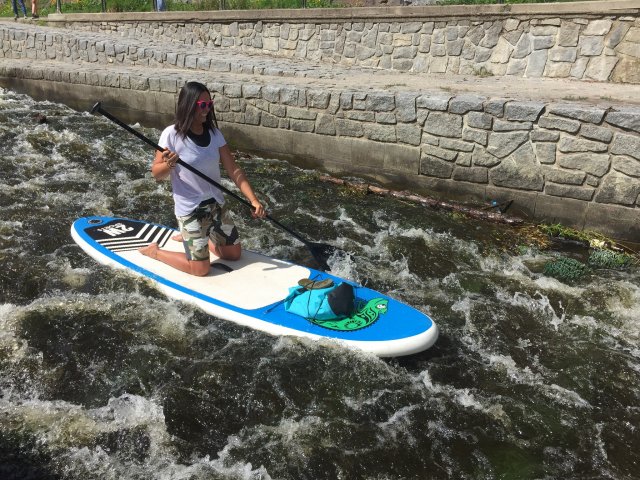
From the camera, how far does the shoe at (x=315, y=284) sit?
404 centimetres

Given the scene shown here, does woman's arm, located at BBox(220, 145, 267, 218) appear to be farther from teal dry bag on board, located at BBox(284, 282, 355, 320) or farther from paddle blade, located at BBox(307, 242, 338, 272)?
paddle blade, located at BBox(307, 242, 338, 272)

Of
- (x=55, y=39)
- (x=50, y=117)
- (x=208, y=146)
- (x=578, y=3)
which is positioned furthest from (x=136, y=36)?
(x=208, y=146)

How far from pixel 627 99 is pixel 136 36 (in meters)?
11.7

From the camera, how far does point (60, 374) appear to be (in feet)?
11.7

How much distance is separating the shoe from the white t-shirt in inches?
36.3

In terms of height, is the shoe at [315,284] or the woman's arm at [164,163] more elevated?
the woman's arm at [164,163]

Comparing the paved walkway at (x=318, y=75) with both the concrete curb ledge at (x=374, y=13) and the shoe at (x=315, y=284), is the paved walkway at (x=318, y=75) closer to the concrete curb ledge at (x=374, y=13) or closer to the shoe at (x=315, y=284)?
the concrete curb ledge at (x=374, y=13)

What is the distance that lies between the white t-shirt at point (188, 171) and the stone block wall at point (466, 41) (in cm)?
666

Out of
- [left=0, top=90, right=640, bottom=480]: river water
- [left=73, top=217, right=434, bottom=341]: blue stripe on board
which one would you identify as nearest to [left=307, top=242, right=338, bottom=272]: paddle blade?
[left=0, top=90, right=640, bottom=480]: river water

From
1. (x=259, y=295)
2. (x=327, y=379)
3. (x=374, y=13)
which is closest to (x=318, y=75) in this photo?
(x=374, y=13)

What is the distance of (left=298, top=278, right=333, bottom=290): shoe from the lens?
404 centimetres

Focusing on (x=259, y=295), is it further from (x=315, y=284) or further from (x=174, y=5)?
(x=174, y=5)

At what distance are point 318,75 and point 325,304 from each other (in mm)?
6507

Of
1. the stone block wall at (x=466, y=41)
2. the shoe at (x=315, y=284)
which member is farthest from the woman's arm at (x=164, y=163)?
the stone block wall at (x=466, y=41)
